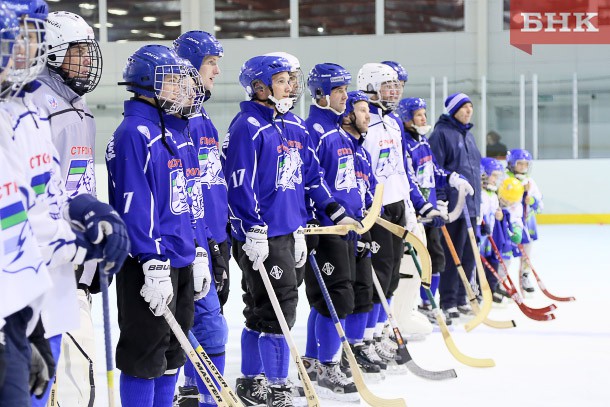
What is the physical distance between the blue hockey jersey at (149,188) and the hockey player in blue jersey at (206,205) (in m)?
0.11

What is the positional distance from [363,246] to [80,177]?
174 centimetres

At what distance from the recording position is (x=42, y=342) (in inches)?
78.3

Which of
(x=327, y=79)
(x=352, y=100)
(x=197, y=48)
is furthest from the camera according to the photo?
(x=352, y=100)

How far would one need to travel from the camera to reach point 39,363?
1952 millimetres

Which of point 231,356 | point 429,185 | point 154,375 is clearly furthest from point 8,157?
point 429,185

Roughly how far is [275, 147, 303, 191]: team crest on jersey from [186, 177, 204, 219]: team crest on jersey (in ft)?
2.07

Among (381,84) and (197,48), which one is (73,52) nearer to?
(197,48)

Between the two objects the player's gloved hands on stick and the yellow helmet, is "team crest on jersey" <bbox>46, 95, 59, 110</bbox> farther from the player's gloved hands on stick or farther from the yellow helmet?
the yellow helmet

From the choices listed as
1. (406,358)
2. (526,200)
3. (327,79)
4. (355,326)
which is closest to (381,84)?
(327,79)

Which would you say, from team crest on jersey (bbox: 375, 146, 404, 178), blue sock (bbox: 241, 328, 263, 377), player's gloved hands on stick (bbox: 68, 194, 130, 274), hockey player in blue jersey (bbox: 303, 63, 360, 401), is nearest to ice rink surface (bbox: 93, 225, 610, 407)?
hockey player in blue jersey (bbox: 303, 63, 360, 401)

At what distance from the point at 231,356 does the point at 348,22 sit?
9378 mm

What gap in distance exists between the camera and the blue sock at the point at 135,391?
2.79m

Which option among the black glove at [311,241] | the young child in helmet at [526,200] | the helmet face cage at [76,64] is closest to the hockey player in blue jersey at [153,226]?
the helmet face cage at [76,64]

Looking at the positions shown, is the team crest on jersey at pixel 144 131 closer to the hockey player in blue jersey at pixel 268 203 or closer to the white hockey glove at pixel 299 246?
the hockey player in blue jersey at pixel 268 203
